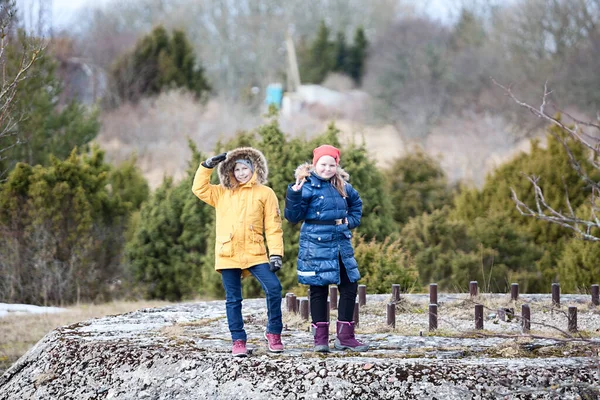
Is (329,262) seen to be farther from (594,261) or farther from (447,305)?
(594,261)

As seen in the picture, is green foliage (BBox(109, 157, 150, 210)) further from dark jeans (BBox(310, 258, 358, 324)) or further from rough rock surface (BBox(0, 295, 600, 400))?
dark jeans (BBox(310, 258, 358, 324))

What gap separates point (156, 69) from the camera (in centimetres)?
3591

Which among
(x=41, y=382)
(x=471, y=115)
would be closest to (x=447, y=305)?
(x=41, y=382)

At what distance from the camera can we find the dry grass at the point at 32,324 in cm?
825

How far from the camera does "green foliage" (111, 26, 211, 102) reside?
35531mm

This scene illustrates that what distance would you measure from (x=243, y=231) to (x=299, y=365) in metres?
0.97

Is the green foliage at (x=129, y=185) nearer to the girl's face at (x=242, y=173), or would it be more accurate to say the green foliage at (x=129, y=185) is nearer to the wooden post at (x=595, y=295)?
the wooden post at (x=595, y=295)

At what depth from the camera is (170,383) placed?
5.29 meters

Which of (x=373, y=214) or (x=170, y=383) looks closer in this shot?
(x=170, y=383)

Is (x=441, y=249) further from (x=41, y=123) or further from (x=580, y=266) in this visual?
(x=41, y=123)

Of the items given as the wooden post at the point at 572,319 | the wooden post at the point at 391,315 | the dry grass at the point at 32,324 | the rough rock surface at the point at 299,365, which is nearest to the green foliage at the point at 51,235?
the dry grass at the point at 32,324

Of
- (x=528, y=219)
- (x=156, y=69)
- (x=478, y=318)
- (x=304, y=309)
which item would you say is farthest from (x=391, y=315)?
(x=156, y=69)

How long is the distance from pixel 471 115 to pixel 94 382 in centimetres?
2857

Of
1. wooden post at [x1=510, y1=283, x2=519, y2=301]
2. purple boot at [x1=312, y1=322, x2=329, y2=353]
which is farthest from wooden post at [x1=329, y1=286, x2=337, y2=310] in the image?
wooden post at [x1=510, y1=283, x2=519, y2=301]
